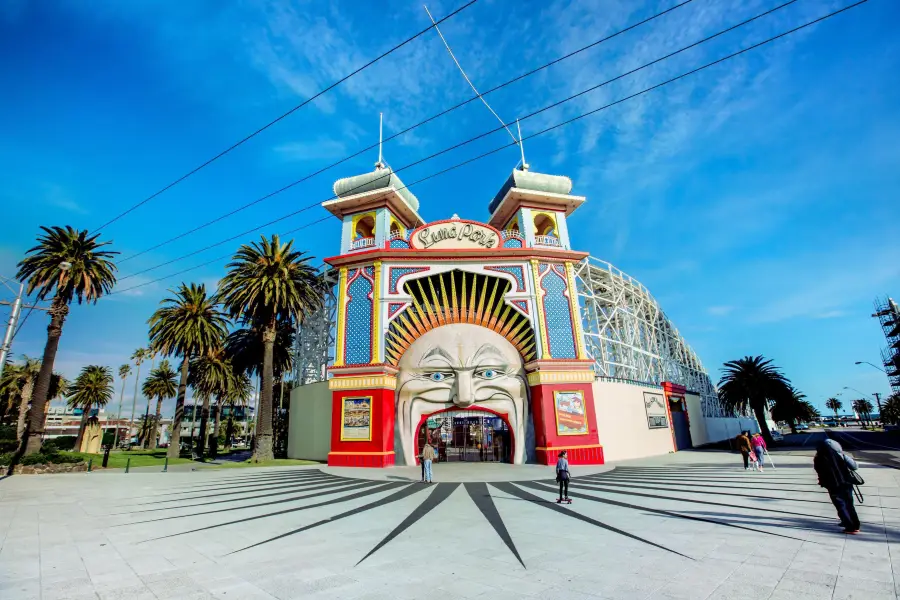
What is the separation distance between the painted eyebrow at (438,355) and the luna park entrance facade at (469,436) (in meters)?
3.20

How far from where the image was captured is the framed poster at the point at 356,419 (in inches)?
939

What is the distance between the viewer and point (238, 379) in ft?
162

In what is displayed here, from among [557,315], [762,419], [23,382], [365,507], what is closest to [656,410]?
[557,315]

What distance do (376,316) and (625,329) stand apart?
69.1 ft

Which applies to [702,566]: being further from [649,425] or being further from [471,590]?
[649,425]

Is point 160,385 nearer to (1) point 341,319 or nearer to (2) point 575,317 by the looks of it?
(1) point 341,319

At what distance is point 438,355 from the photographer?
82.7 ft

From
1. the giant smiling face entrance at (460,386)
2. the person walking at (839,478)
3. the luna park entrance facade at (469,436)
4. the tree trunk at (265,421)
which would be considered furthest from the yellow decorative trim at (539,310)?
the tree trunk at (265,421)

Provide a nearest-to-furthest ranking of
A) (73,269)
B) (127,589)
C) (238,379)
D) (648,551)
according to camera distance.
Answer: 1. (127,589)
2. (648,551)
3. (73,269)
4. (238,379)

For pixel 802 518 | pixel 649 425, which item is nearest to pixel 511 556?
pixel 802 518

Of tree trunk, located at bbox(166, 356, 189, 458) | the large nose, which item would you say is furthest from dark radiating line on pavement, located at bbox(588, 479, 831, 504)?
tree trunk, located at bbox(166, 356, 189, 458)

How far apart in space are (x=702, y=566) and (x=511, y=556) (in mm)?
2842

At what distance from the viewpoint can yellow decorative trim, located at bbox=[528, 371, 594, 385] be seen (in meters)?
24.4

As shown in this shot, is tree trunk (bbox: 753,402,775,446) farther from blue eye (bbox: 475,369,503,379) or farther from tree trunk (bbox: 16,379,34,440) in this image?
tree trunk (bbox: 16,379,34,440)
